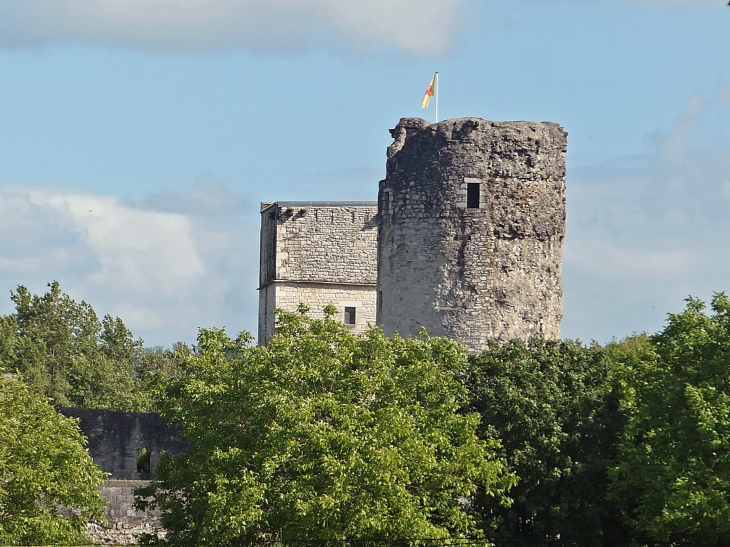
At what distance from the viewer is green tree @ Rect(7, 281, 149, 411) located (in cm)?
5556

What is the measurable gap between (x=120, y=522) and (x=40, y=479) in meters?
5.89

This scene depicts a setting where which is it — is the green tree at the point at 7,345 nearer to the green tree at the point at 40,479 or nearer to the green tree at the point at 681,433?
the green tree at the point at 40,479

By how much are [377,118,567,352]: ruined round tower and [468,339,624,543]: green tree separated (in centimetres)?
200

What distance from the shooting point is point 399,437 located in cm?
2433

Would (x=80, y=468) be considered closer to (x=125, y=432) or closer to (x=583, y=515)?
(x=125, y=432)

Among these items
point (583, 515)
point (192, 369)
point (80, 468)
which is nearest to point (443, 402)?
point (583, 515)

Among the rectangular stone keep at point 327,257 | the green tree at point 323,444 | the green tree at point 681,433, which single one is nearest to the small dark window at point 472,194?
the green tree at point 323,444

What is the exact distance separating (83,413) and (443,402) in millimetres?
11192

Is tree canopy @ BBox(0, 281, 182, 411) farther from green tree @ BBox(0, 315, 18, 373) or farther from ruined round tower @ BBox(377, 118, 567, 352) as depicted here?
ruined round tower @ BBox(377, 118, 567, 352)

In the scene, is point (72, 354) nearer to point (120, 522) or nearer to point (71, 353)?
point (71, 353)

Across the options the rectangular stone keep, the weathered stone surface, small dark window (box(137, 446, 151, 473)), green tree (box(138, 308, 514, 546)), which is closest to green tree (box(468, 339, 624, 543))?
green tree (box(138, 308, 514, 546))

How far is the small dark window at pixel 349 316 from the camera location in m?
44.2

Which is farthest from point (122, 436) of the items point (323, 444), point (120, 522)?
point (323, 444)

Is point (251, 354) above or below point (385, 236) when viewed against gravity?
below
